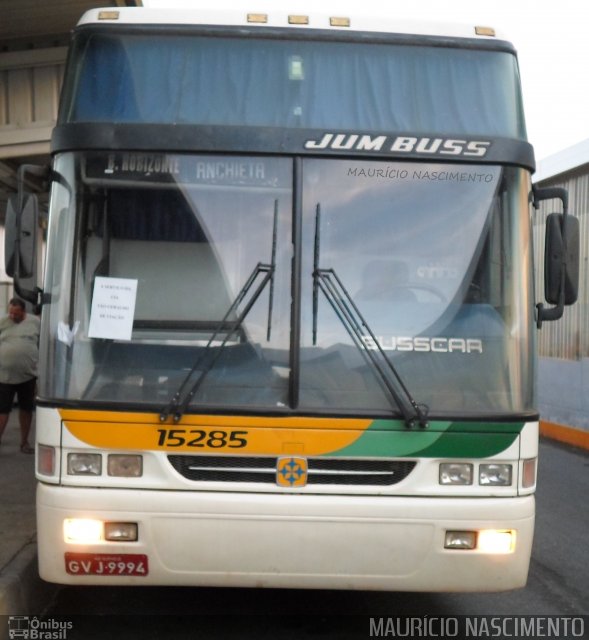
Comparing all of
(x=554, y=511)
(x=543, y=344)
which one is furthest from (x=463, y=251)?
(x=543, y=344)

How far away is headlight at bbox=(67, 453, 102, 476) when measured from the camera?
5004 millimetres

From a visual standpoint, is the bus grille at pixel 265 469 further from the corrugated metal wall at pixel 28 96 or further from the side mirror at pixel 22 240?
the corrugated metal wall at pixel 28 96

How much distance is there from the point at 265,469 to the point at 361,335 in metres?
0.83

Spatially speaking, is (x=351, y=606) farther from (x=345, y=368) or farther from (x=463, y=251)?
(x=463, y=251)

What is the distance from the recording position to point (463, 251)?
17.3 ft

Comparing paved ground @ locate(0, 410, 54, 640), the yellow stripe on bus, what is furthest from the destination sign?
paved ground @ locate(0, 410, 54, 640)

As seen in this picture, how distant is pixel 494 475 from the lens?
5.09 meters

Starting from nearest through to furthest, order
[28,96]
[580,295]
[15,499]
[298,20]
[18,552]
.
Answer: [298,20] < [18,552] < [15,499] < [28,96] < [580,295]

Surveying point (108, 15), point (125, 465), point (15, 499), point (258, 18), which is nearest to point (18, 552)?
point (125, 465)

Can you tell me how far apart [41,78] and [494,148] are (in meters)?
8.93

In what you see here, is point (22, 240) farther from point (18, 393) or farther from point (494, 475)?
point (18, 393)

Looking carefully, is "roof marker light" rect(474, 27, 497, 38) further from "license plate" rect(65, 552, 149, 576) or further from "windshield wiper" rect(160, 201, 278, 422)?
"license plate" rect(65, 552, 149, 576)

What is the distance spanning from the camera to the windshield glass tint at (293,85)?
208 inches

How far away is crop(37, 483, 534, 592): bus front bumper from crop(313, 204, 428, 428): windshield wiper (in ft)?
1.50
